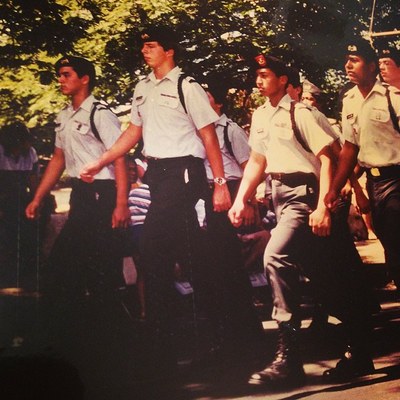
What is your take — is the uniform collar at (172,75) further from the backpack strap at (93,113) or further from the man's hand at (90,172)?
the man's hand at (90,172)

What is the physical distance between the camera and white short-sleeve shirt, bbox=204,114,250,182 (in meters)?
3.44

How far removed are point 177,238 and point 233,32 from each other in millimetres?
1261

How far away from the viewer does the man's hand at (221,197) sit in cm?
334

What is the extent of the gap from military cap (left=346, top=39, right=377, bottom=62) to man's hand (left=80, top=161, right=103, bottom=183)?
163cm

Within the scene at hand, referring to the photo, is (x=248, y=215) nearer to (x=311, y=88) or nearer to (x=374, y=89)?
(x=311, y=88)

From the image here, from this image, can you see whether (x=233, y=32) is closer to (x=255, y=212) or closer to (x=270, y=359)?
(x=255, y=212)

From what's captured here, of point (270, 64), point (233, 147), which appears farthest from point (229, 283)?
point (270, 64)

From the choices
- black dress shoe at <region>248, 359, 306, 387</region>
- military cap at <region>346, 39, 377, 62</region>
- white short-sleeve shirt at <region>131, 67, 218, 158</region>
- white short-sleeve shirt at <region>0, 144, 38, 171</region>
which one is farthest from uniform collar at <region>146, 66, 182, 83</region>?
black dress shoe at <region>248, 359, 306, 387</region>

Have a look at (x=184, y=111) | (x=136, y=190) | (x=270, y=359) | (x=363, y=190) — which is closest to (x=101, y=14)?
(x=184, y=111)

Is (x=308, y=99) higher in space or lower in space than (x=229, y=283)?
higher

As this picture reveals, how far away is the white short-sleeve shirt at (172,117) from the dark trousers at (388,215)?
1013 mm

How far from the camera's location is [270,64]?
3.44m

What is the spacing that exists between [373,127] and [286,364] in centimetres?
143

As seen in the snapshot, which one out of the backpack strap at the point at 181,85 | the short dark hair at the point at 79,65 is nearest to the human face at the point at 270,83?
the backpack strap at the point at 181,85
